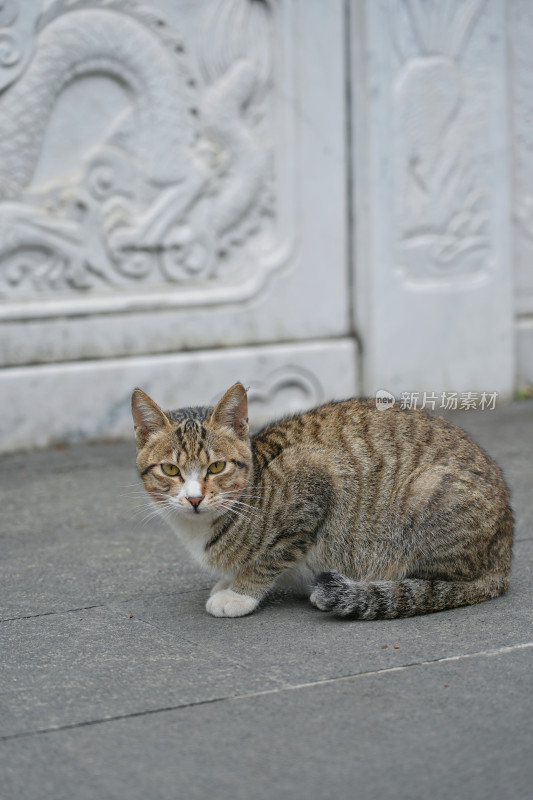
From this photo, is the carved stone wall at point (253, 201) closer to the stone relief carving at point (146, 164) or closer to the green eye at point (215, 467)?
the stone relief carving at point (146, 164)

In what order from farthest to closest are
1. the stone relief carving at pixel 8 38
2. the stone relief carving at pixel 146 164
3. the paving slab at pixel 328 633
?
the stone relief carving at pixel 146 164, the stone relief carving at pixel 8 38, the paving slab at pixel 328 633

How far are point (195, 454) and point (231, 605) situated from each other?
629 millimetres

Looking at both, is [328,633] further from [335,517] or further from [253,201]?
[253,201]

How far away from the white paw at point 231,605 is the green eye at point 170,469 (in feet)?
1.83

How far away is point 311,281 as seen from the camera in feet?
25.3

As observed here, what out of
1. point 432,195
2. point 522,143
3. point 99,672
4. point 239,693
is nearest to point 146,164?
point 432,195

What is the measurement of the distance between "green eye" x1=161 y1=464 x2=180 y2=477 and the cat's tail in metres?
0.68

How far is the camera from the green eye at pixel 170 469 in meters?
3.92

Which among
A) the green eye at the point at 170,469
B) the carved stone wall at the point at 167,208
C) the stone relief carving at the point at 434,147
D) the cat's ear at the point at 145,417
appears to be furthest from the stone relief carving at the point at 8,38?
the green eye at the point at 170,469

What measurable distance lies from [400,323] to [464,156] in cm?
137

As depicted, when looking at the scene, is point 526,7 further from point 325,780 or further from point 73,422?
point 325,780

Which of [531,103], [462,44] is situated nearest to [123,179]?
[462,44]

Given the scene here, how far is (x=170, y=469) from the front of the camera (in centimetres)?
393

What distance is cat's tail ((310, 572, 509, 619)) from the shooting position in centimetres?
392
